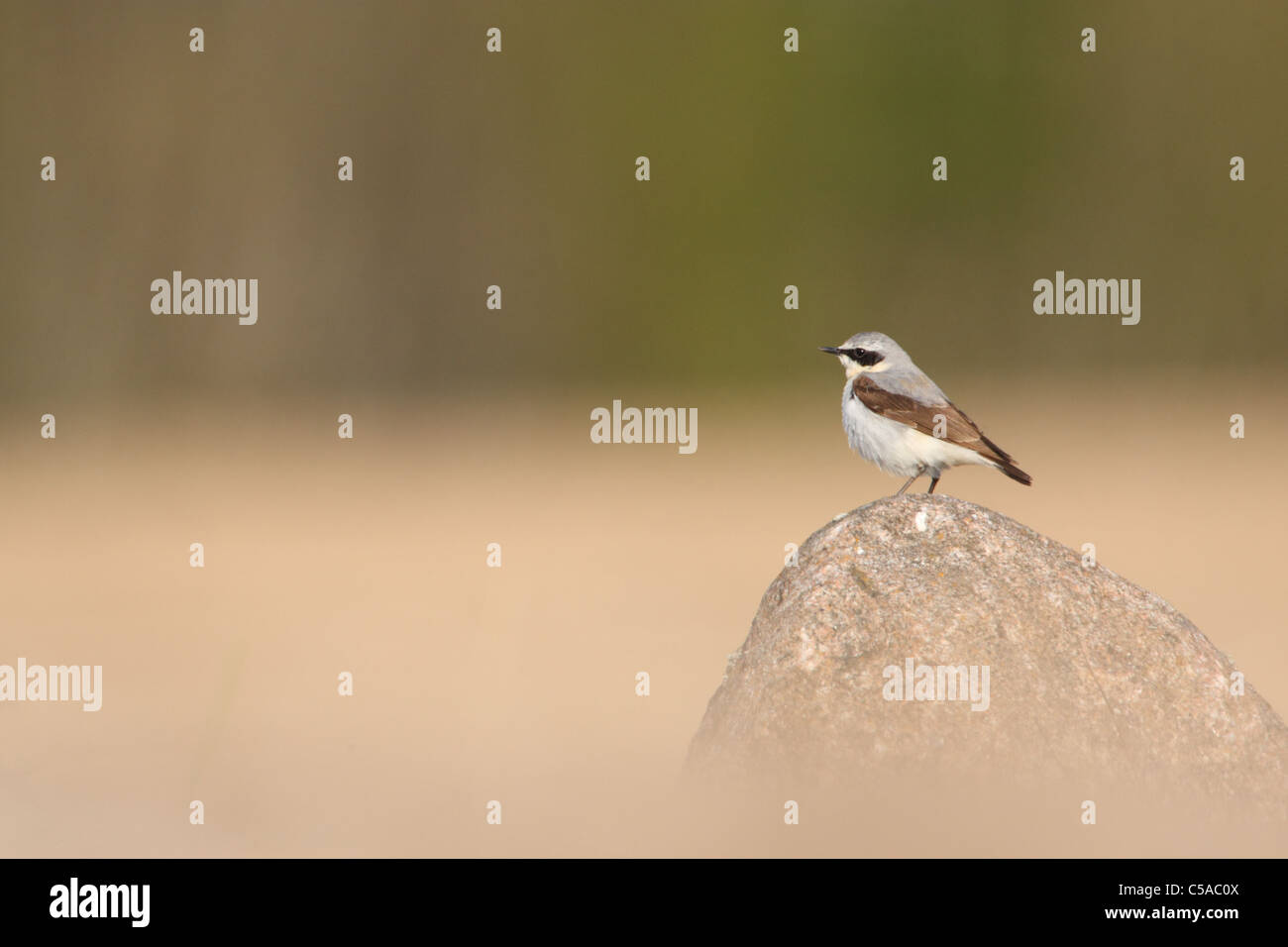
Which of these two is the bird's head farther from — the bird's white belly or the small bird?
the bird's white belly

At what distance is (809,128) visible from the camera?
22.6 m

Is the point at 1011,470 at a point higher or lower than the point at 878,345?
lower

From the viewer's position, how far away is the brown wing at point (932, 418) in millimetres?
6574

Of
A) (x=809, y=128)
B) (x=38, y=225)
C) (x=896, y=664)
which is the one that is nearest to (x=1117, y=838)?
(x=896, y=664)

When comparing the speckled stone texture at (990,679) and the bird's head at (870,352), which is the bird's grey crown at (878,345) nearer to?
the bird's head at (870,352)

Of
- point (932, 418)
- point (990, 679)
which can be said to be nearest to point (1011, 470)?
point (932, 418)

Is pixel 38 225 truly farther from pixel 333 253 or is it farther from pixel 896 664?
pixel 896 664

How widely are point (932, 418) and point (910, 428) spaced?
0.34 feet

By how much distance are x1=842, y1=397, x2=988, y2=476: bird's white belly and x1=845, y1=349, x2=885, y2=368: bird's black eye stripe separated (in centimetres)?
28

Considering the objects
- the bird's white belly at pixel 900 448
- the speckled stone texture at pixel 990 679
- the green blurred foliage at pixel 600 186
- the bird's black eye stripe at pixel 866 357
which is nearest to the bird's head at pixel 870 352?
the bird's black eye stripe at pixel 866 357

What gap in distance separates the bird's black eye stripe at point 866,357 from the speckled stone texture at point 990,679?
3.69 feet

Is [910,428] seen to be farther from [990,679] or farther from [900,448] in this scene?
[990,679]

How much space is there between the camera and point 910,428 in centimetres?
661

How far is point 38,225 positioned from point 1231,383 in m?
17.2
